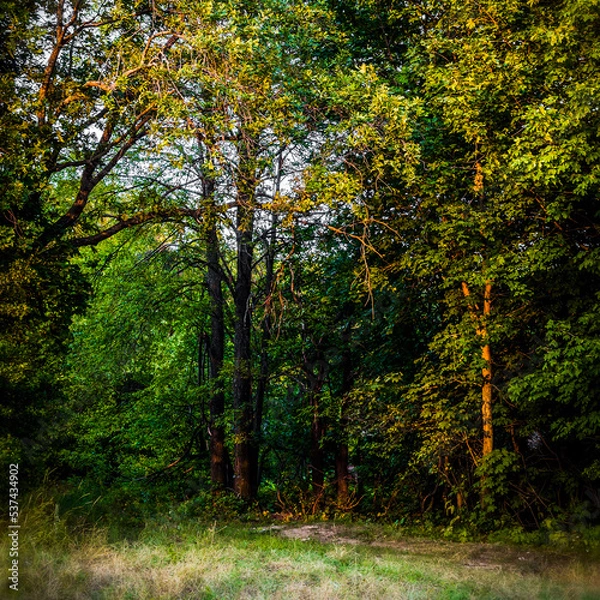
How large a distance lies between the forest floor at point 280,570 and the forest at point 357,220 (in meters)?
1.44

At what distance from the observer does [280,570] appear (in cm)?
702

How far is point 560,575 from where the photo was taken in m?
7.70

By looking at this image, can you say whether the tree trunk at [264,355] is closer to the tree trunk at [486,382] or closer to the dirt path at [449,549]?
the dirt path at [449,549]

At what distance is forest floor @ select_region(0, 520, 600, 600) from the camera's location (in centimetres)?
596

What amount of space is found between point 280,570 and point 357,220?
21.9ft

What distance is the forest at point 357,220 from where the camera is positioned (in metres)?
9.17

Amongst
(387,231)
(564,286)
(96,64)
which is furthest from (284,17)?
(564,286)

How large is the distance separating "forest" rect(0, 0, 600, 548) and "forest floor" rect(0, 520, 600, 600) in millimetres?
1438

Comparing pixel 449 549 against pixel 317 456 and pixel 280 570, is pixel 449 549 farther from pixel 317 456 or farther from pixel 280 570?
pixel 317 456

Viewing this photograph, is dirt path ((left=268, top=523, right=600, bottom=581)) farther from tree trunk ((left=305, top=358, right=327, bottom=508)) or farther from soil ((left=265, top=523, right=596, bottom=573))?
tree trunk ((left=305, top=358, right=327, bottom=508))

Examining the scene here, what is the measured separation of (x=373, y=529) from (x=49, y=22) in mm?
9948

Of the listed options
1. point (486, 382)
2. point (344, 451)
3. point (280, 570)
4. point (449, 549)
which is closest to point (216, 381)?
point (344, 451)

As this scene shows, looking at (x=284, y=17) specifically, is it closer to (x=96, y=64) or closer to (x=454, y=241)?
(x=96, y=64)

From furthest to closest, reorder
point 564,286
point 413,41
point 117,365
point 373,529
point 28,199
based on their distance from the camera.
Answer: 1. point 117,365
2. point 413,41
3. point 373,529
4. point 564,286
5. point 28,199
